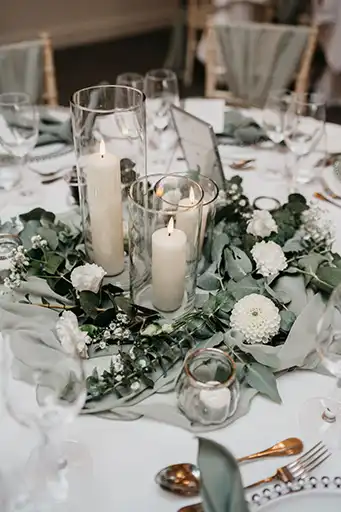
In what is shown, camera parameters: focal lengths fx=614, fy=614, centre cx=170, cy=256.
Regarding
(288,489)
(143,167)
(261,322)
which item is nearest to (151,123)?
(143,167)

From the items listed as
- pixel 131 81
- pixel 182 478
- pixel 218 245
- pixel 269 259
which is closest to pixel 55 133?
pixel 131 81

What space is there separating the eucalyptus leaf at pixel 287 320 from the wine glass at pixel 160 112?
66 cm

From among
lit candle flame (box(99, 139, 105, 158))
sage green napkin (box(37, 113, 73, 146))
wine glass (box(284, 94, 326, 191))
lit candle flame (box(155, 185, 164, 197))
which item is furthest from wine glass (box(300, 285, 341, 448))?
sage green napkin (box(37, 113, 73, 146))

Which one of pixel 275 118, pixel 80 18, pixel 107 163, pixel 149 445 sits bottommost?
pixel 80 18

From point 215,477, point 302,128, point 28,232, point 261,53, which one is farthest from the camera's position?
point 261,53

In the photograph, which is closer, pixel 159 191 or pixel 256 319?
pixel 256 319

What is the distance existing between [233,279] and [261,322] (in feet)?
0.47

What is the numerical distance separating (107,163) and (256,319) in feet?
1.16

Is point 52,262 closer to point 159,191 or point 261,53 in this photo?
point 159,191

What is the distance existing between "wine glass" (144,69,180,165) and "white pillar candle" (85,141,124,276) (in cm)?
49

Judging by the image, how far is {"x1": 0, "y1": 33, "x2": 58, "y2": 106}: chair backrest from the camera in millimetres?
2055

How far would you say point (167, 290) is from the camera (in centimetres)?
96

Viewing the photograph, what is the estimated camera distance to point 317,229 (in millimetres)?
1092

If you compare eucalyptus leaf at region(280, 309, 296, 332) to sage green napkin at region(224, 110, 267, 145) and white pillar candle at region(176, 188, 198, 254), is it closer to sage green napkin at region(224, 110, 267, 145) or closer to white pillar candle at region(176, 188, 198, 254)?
white pillar candle at region(176, 188, 198, 254)
